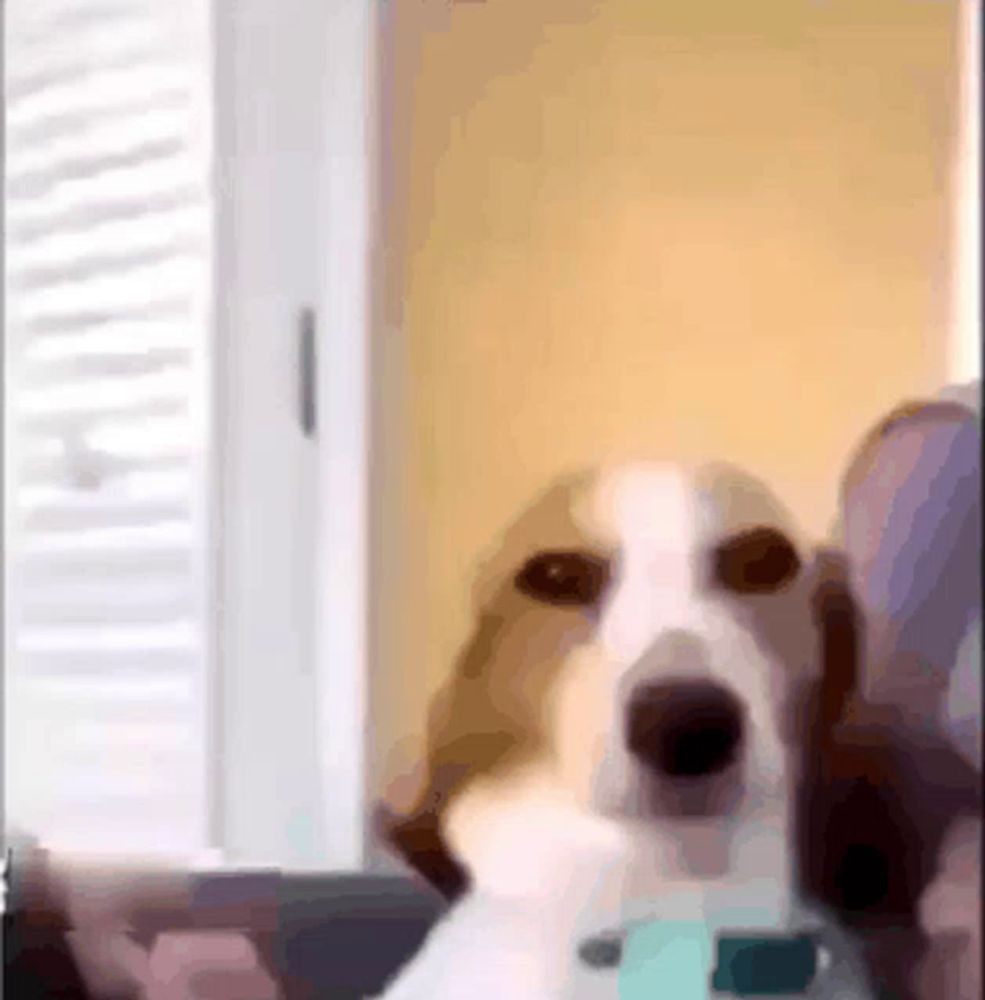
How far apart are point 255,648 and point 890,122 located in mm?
607

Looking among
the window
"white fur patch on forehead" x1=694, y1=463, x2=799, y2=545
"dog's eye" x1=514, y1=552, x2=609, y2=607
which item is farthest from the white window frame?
"white fur patch on forehead" x1=694, y1=463, x2=799, y2=545

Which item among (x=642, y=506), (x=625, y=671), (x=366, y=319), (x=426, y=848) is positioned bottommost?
(x=426, y=848)

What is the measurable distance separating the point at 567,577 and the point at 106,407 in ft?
1.41

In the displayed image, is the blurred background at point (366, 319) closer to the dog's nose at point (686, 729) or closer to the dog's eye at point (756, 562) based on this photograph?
the dog's eye at point (756, 562)

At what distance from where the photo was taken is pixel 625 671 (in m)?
1.08

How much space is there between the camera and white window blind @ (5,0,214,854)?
1223 millimetres

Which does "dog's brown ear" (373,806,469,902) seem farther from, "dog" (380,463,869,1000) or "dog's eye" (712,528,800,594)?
"dog's eye" (712,528,800,594)

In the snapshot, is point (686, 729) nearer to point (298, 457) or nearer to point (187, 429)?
point (298, 457)

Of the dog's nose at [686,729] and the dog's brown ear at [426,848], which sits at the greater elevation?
the dog's nose at [686,729]

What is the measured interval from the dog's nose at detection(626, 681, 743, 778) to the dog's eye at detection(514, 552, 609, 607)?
0.08 meters

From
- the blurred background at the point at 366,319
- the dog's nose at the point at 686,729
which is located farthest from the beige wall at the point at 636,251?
the dog's nose at the point at 686,729

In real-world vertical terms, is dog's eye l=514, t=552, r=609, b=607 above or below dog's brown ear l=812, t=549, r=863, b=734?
above

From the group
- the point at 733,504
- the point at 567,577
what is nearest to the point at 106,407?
the point at 567,577

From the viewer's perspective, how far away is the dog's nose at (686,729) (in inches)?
41.7
